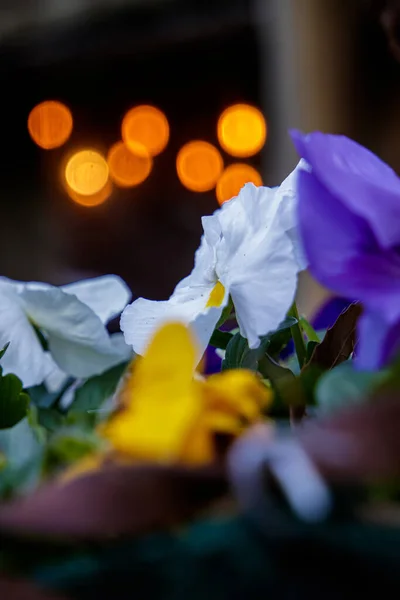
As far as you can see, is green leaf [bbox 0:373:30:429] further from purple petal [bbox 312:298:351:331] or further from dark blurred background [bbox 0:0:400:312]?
dark blurred background [bbox 0:0:400:312]

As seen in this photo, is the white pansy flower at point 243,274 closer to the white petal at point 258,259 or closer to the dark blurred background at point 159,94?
the white petal at point 258,259

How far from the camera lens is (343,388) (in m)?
0.19

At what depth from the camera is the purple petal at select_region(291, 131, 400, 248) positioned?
8.7 inches

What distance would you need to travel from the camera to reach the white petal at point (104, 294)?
0.38 m

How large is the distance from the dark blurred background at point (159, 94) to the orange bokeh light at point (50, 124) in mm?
29

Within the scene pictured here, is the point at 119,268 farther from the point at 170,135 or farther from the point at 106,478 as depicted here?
the point at 106,478

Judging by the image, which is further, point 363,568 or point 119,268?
point 119,268

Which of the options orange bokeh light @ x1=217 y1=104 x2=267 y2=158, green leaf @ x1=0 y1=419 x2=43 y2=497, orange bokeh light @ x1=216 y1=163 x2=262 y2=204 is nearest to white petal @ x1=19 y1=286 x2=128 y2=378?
green leaf @ x1=0 y1=419 x2=43 y2=497

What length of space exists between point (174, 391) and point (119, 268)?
109 inches

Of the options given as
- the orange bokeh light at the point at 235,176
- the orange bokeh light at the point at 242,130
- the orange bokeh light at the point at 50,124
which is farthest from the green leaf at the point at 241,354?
the orange bokeh light at the point at 50,124

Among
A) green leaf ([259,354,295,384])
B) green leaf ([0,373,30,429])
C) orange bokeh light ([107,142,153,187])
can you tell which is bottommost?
orange bokeh light ([107,142,153,187])

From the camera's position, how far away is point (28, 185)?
10.3 feet

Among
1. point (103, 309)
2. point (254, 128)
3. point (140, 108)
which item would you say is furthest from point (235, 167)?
point (103, 309)

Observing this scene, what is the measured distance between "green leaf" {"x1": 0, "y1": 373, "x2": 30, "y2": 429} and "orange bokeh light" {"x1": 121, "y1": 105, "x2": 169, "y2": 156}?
8.60 feet
